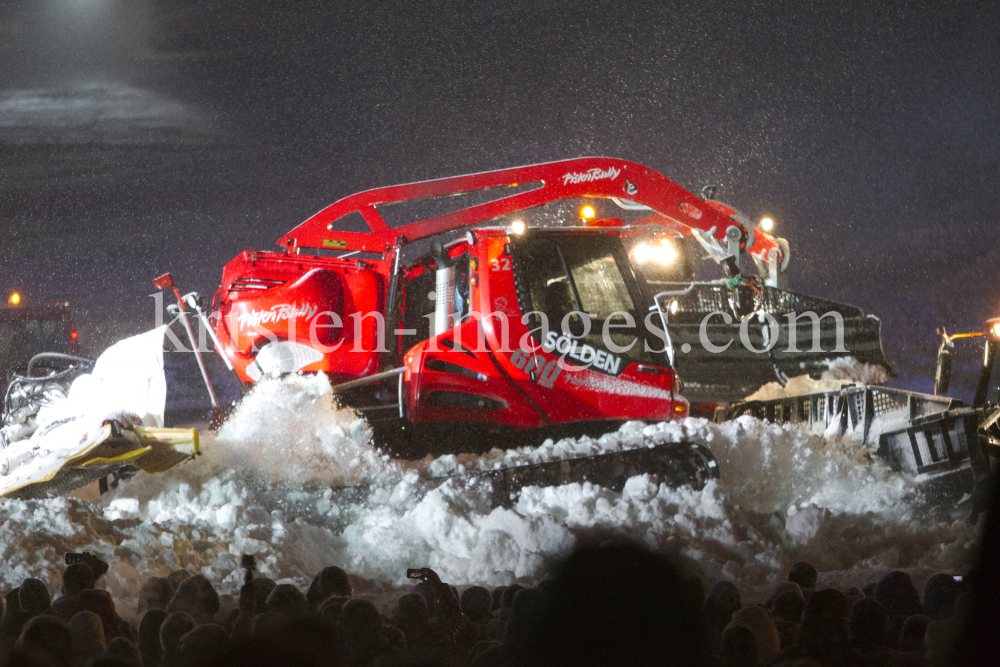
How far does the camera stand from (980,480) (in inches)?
134

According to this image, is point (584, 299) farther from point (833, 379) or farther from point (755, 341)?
point (833, 379)

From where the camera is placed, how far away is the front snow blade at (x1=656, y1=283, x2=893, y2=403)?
712 cm

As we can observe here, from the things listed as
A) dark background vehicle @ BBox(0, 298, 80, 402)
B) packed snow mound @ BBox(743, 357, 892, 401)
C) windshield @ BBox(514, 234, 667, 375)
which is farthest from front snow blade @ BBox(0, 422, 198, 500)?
dark background vehicle @ BBox(0, 298, 80, 402)

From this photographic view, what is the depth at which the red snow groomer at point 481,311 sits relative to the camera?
4652 millimetres

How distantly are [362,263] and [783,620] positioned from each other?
4164mm

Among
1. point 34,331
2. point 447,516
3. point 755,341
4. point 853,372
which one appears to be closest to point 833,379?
point 853,372

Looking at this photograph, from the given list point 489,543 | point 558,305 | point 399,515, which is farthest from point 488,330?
point 489,543

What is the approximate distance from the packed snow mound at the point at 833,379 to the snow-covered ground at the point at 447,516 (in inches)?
122

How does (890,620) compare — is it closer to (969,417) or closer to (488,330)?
(969,417)

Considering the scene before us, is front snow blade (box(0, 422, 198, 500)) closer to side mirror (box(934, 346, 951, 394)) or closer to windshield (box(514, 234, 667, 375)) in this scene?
windshield (box(514, 234, 667, 375))

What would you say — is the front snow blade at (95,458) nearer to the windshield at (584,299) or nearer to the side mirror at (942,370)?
the windshield at (584,299)

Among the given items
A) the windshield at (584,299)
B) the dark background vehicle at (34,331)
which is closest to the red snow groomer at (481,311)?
the windshield at (584,299)

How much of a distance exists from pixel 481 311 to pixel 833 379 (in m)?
4.39

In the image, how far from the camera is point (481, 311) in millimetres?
4738
